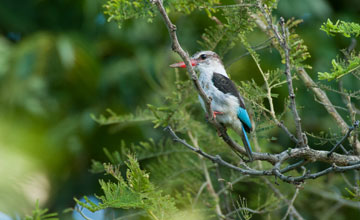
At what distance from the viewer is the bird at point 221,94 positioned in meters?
3.16

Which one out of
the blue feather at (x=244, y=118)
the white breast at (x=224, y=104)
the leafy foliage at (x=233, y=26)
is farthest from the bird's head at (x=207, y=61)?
the blue feather at (x=244, y=118)

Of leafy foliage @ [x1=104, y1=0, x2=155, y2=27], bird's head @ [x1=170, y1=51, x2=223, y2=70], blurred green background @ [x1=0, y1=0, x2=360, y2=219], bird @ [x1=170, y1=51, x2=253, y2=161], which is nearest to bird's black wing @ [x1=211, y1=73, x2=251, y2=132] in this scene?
bird @ [x1=170, y1=51, x2=253, y2=161]

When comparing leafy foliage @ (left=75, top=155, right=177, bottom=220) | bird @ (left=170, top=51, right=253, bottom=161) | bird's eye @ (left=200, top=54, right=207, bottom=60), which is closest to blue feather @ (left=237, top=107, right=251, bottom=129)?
bird @ (left=170, top=51, right=253, bottom=161)

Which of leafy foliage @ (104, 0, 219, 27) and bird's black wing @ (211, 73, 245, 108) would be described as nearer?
leafy foliage @ (104, 0, 219, 27)

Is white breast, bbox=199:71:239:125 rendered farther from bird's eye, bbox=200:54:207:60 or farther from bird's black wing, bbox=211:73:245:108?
bird's eye, bbox=200:54:207:60

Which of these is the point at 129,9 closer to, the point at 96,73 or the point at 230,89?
the point at 230,89

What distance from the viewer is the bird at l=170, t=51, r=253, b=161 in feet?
10.4

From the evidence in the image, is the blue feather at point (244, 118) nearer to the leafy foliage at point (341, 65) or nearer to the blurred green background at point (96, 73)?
the leafy foliage at point (341, 65)

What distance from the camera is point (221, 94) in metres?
3.27

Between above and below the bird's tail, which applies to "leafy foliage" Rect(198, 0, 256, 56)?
above

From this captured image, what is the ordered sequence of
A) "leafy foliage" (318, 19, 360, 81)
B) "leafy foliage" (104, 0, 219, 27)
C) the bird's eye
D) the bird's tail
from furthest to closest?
the bird's eye → "leafy foliage" (104, 0, 219, 27) → the bird's tail → "leafy foliage" (318, 19, 360, 81)

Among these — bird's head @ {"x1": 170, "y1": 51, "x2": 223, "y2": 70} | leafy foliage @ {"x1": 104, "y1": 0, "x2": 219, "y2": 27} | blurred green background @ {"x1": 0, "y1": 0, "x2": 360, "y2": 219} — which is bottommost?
blurred green background @ {"x1": 0, "y1": 0, "x2": 360, "y2": 219}

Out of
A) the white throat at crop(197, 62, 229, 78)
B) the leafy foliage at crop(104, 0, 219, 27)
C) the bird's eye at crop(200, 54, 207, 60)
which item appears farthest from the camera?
the bird's eye at crop(200, 54, 207, 60)

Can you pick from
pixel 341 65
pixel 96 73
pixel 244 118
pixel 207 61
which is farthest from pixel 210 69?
pixel 96 73
